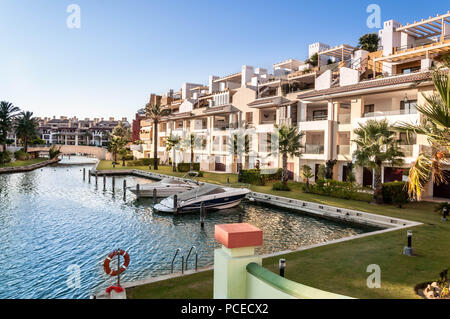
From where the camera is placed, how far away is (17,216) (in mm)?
22250

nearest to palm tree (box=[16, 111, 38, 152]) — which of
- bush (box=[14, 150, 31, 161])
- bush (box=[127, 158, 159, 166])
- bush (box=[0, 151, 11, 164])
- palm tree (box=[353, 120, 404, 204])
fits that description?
bush (box=[14, 150, 31, 161])

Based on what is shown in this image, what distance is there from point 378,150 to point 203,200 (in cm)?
1345

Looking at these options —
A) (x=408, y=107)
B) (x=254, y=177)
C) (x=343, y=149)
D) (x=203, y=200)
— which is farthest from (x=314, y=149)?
(x=203, y=200)

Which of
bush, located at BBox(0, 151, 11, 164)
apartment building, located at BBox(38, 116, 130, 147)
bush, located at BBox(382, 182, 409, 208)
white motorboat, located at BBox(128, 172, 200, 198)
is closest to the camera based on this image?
bush, located at BBox(382, 182, 409, 208)

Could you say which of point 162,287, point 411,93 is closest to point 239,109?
point 411,93

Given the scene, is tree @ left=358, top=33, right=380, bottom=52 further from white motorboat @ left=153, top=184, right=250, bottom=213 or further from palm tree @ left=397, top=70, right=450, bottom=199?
palm tree @ left=397, top=70, right=450, bottom=199

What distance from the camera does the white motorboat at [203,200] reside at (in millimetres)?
23406

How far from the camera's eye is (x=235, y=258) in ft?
16.8

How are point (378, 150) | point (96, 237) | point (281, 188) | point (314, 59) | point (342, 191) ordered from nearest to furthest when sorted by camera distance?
point (96, 237) → point (378, 150) → point (342, 191) → point (281, 188) → point (314, 59)

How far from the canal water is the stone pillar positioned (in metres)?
7.38

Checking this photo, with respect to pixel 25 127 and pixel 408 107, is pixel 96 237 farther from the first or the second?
pixel 25 127

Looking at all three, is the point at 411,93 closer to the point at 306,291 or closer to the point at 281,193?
the point at 281,193

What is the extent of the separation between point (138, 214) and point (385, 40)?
35.1m

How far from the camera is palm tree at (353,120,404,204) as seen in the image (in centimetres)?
2286
